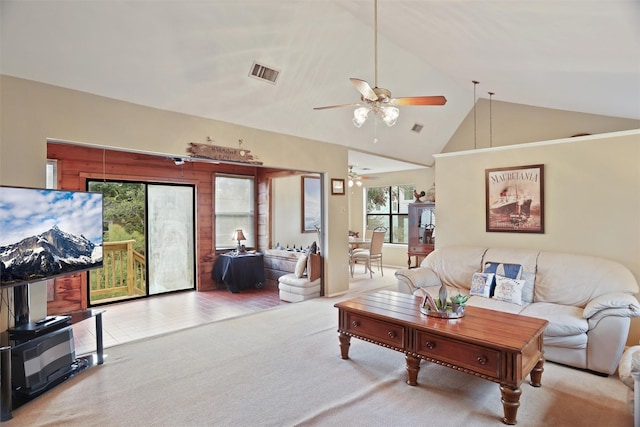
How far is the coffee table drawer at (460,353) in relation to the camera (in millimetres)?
2410

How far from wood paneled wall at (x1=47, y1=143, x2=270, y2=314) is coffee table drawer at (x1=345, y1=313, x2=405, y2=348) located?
402 centimetres

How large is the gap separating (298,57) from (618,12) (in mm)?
2812

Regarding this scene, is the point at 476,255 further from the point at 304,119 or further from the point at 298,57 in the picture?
the point at 298,57

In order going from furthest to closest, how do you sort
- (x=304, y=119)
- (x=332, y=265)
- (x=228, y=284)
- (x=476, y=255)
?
(x=228, y=284) → (x=332, y=265) → (x=304, y=119) → (x=476, y=255)

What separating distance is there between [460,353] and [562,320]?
1282mm

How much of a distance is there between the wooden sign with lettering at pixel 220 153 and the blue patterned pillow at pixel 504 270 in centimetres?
325

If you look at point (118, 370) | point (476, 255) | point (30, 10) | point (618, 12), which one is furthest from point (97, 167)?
point (618, 12)

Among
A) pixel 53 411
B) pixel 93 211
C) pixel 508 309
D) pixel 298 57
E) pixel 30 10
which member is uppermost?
pixel 298 57

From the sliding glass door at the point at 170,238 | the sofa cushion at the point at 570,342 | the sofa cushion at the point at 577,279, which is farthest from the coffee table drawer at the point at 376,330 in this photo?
the sliding glass door at the point at 170,238

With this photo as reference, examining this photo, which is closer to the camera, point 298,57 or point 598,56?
point 598,56

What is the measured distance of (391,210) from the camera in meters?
9.18

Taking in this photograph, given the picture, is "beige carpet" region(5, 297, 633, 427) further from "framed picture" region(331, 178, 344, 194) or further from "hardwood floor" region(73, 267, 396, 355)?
"framed picture" region(331, 178, 344, 194)

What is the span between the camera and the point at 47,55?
116 inches

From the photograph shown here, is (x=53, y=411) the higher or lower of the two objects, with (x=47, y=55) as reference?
lower
